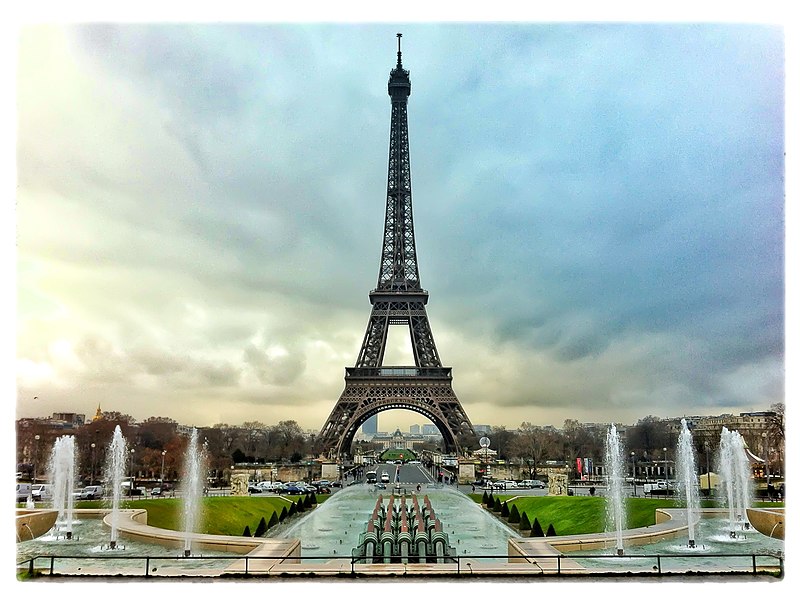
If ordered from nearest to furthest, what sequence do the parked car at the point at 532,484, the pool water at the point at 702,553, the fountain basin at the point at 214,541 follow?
the pool water at the point at 702,553 < the fountain basin at the point at 214,541 < the parked car at the point at 532,484

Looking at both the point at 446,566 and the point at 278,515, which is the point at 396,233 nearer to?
the point at 278,515

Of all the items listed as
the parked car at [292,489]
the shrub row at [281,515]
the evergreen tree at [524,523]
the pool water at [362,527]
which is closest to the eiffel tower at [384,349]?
the parked car at [292,489]

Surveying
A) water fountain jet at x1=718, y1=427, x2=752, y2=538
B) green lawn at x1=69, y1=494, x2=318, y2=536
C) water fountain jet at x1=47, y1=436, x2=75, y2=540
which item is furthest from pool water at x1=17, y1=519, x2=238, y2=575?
water fountain jet at x1=718, y1=427, x2=752, y2=538

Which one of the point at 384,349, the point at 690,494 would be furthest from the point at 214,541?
the point at 384,349

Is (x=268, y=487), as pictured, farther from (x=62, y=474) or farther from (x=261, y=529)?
(x=261, y=529)

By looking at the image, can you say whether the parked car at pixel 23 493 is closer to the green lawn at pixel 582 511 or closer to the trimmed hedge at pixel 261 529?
the trimmed hedge at pixel 261 529
